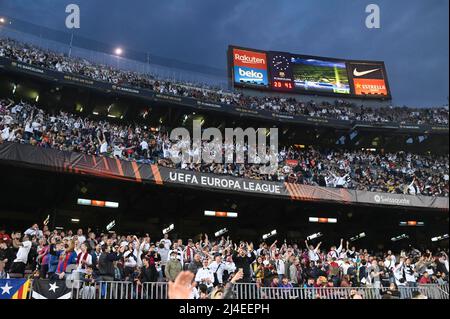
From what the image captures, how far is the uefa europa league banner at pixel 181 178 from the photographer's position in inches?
710

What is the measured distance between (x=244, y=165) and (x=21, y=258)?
553 inches

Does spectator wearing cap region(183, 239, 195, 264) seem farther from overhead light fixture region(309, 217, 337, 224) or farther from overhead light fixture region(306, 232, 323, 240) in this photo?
overhead light fixture region(306, 232, 323, 240)

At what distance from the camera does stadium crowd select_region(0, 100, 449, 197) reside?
20.6m

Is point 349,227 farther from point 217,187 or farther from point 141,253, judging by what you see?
point 141,253

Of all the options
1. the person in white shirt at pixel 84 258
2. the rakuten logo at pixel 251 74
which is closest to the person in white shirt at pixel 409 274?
the person in white shirt at pixel 84 258

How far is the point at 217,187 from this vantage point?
71.1 ft

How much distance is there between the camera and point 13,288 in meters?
10.8

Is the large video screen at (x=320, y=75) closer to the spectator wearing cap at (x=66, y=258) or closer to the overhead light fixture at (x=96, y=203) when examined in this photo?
the overhead light fixture at (x=96, y=203)

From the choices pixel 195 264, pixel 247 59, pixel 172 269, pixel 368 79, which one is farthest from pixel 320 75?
pixel 172 269

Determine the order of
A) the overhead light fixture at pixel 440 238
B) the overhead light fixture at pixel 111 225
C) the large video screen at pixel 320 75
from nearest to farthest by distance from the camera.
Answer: the overhead light fixture at pixel 111 225, the overhead light fixture at pixel 440 238, the large video screen at pixel 320 75

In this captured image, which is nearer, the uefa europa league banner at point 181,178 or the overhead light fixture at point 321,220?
the uefa europa league banner at point 181,178

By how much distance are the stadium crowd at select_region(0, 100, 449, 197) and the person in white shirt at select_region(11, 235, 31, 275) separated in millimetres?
6379

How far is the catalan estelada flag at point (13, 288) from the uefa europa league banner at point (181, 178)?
7937 mm
